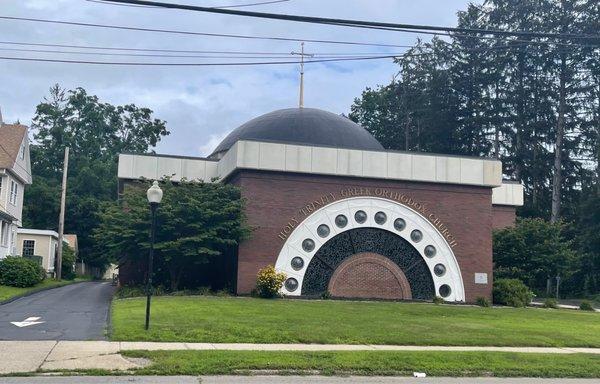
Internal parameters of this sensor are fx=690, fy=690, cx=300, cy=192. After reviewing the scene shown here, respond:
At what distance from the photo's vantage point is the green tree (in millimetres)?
26719

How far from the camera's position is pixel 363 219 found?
28.8m

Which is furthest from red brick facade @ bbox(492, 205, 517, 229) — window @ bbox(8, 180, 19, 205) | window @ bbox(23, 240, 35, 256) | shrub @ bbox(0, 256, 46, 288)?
window @ bbox(23, 240, 35, 256)

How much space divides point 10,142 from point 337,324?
29.9 m

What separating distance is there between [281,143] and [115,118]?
2463 inches

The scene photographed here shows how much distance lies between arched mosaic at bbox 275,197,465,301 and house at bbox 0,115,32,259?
58.3 ft

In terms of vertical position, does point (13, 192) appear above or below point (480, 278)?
above

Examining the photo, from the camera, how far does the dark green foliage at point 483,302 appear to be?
94.8 feet

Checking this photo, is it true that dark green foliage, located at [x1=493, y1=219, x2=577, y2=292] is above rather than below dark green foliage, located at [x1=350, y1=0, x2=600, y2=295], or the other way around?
below

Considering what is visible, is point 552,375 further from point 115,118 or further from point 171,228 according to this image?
point 115,118

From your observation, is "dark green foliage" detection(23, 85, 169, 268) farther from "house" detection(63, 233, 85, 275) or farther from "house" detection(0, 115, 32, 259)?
"house" detection(0, 115, 32, 259)

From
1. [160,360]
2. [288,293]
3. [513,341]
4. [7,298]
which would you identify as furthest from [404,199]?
[160,360]

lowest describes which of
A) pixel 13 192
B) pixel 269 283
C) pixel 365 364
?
pixel 365 364

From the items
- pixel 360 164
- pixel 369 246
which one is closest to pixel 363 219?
pixel 369 246

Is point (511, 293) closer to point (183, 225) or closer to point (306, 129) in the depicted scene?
point (306, 129)
